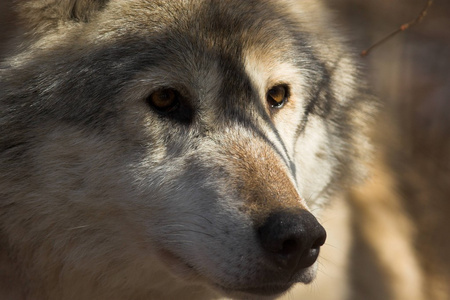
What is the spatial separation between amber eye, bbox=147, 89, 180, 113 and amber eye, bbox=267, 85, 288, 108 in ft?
1.43

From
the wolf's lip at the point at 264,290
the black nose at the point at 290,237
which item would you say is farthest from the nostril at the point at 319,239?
the wolf's lip at the point at 264,290

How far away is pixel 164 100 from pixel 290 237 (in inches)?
27.9

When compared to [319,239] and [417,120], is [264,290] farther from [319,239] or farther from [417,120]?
[417,120]

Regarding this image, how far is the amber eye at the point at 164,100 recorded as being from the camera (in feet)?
8.01

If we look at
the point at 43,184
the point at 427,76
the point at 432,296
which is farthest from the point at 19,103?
the point at 427,76

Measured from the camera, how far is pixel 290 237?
209 cm

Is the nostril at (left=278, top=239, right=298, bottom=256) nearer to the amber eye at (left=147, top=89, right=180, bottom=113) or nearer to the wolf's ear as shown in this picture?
the amber eye at (left=147, top=89, right=180, bottom=113)

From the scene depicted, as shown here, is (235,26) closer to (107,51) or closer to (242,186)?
(107,51)

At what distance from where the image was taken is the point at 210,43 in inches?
99.4

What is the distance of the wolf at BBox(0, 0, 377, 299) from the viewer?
89.7 inches

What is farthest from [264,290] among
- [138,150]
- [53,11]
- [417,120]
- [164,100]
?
[417,120]

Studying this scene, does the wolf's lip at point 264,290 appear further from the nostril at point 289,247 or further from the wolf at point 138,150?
the nostril at point 289,247

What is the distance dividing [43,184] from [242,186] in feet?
2.43

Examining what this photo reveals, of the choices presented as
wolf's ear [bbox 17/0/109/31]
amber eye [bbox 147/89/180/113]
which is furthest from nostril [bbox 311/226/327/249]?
wolf's ear [bbox 17/0/109/31]
